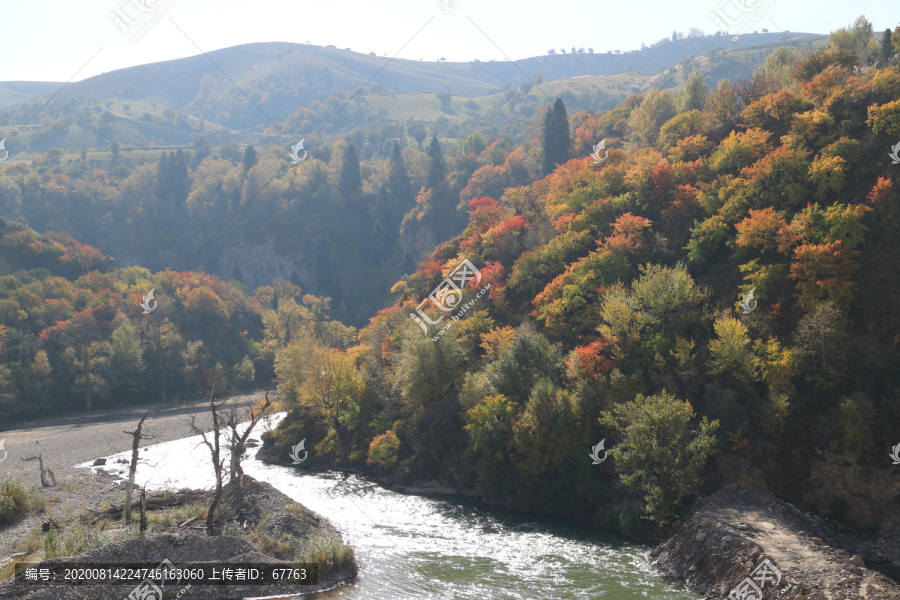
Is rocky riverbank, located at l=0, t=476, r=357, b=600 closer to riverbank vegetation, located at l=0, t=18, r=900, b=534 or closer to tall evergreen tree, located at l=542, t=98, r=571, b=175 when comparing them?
riverbank vegetation, located at l=0, t=18, r=900, b=534

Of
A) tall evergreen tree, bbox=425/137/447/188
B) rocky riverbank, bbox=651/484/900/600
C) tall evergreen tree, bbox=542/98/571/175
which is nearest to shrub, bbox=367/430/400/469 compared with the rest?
rocky riverbank, bbox=651/484/900/600

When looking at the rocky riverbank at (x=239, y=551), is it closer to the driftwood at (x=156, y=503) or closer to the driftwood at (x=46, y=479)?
the driftwood at (x=156, y=503)

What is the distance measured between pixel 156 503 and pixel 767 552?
136 ft

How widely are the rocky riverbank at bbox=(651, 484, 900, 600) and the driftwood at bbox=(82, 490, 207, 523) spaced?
3421 cm

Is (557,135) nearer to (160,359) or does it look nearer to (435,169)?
(435,169)

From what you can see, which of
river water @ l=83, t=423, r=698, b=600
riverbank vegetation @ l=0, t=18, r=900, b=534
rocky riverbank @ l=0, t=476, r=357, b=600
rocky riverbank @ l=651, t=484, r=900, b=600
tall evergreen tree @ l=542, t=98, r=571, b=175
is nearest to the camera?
rocky riverbank @ l=0, t=476, r=357, b=600

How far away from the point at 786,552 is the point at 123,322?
378 ft

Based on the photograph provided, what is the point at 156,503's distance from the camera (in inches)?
1742

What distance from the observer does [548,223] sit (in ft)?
257

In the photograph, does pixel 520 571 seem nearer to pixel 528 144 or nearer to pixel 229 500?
pixel 229 500

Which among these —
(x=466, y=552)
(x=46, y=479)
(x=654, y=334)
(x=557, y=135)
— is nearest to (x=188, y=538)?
(x=466, y=552)

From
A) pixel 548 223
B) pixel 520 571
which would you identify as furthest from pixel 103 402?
pixel 520 571

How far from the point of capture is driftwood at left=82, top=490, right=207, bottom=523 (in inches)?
1596

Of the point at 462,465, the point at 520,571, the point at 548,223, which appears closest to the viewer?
the point at 520,571
